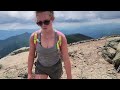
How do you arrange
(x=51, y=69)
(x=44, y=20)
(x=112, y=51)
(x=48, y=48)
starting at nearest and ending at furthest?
(x=44, y=20)
(x=48, y=48)
(x=51, y=69)
(x=112, y=51)

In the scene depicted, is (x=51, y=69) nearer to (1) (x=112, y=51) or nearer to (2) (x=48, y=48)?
(2) (x=48, y=48)

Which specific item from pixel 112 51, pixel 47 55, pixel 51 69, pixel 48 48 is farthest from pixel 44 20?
pixel 112 51

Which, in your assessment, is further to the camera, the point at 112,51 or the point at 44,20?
the point at 112,51

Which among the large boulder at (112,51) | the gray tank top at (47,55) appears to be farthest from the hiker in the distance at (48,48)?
the large boulder at (112,51)

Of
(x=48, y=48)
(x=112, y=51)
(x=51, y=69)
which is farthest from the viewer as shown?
(x=112, y=51)

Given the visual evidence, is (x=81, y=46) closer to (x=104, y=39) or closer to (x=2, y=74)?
(x=104, y=39)

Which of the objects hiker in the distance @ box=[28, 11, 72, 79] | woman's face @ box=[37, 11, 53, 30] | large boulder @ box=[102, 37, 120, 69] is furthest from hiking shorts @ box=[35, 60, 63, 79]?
large boulder @ box=[102, 37, 120, 69]

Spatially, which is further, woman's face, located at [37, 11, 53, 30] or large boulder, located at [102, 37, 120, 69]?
large boulder, located at [102, 37, 120, 69]

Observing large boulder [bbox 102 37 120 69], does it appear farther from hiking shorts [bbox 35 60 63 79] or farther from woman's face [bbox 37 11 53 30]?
woman's face [bbox 37 11 53 30]

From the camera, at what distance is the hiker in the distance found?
10.5 feet

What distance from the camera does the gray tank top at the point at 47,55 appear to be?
3.39m

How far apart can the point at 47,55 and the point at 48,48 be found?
107 mm

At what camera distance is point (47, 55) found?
3.46 metres
